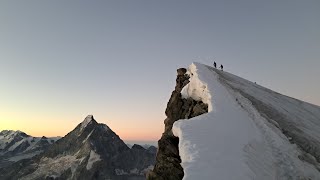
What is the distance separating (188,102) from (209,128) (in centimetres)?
1450

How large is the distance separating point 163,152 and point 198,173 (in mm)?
8451

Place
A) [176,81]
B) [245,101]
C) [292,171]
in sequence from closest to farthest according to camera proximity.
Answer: [292,171]
[245,101]
[176,81]

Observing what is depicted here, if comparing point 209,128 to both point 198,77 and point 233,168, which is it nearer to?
Answer: point 233,168

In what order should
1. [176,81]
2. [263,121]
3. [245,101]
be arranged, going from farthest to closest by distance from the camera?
[176,81], [245,101], [263,121]

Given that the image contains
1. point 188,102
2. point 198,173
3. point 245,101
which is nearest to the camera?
point 198,173

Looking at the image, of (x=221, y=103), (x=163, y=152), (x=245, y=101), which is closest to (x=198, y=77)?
(x=245, y=101)

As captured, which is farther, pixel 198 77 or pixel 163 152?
pixel 198 77

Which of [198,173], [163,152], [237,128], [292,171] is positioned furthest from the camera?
[163,152]

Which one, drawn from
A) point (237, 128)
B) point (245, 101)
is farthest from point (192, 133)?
point (245, 101)

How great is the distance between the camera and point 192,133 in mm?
19938

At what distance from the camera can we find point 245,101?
32.0m

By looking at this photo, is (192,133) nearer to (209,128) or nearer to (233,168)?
(209,128)

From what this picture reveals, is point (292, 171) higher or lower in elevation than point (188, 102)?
lower

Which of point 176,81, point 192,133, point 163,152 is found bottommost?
point 163,152
